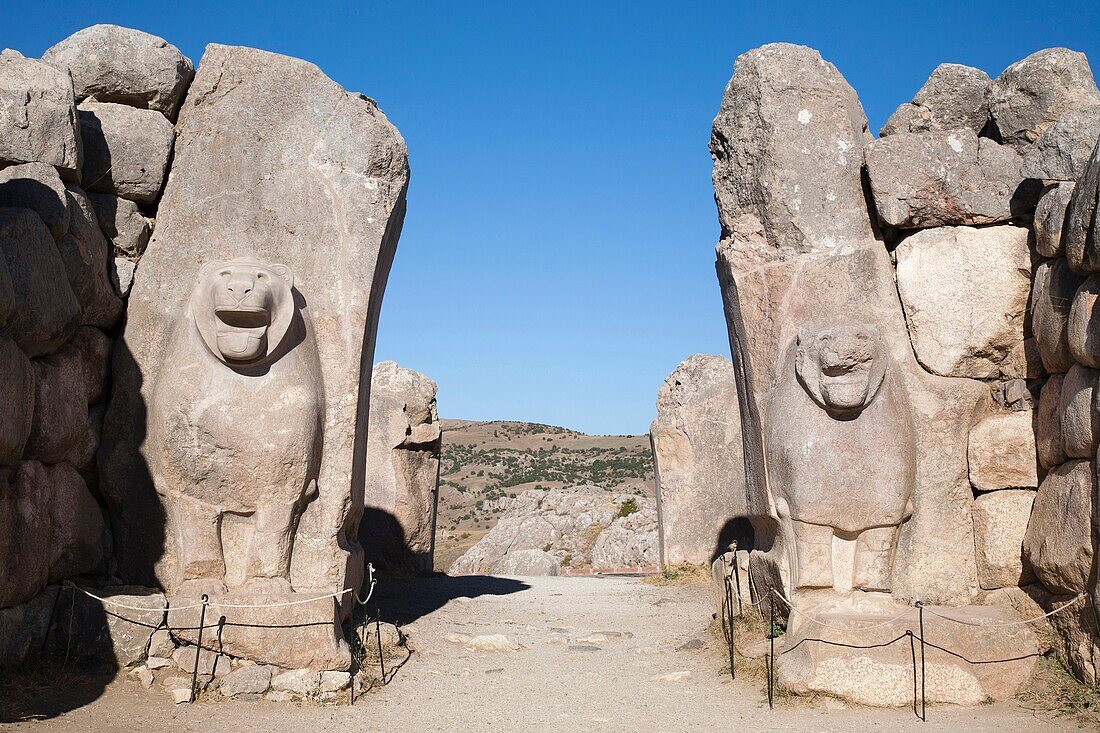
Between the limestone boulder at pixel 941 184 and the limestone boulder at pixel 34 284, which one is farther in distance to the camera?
the limestone boulder at pixel 941 184

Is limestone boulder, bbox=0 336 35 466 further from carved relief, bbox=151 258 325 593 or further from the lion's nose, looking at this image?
the lion's nose

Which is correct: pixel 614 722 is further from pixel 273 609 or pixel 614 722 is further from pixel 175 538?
A: pixel 175 538

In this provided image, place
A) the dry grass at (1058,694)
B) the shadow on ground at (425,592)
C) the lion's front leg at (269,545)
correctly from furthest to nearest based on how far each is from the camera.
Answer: the shadow on ground at (425,592) < the lion's front leg at (269,545) < the dry grass at (1058,694)

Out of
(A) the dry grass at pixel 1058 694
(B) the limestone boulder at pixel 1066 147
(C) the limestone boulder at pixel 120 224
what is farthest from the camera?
(C) the limestone boulder at pixel 120 224

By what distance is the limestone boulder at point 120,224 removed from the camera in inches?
286

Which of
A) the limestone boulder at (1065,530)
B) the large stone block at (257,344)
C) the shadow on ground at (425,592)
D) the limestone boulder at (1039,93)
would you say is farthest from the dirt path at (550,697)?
the limestone boulder at (1039,93)

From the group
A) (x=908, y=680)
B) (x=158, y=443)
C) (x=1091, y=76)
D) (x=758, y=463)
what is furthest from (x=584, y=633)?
(x=1091, y=76)

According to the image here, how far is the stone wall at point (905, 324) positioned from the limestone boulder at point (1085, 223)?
0.33 metres

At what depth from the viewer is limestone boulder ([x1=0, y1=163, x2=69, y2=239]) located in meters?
6.16

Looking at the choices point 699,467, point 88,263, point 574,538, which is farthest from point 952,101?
point 574,538

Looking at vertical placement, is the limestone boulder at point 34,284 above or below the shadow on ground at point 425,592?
above

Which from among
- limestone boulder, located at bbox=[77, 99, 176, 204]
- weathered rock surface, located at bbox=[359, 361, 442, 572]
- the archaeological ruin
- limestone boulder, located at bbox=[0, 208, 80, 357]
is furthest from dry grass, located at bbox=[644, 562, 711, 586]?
limestone boulder, located at bbox=[0, 208, 80, 357]

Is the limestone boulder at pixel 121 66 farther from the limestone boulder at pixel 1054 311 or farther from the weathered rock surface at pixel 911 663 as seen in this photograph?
the limestone boulder at pixel 1054 311

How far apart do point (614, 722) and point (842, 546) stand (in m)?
1.84
